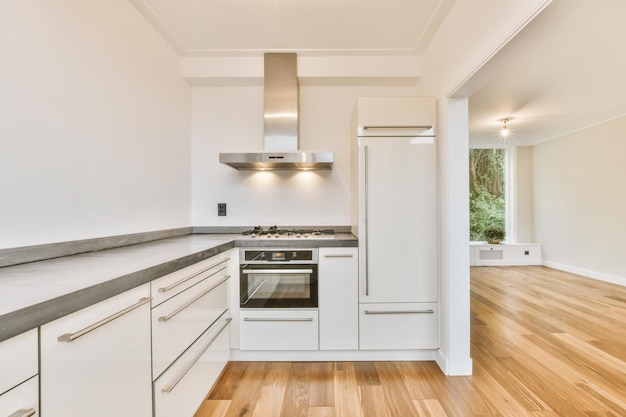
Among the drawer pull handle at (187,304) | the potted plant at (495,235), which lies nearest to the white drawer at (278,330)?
the drawer pull handle at (187,304)

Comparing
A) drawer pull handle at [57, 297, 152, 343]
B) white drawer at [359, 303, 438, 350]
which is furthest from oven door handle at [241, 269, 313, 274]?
drawer pull handle at [57, 297, 152, 343]

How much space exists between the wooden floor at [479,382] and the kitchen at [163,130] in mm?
262

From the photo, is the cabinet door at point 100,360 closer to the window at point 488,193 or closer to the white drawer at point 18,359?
the white drawer at point 18,359

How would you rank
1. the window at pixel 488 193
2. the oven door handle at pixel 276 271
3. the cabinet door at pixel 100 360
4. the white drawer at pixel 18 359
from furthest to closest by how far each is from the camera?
the window at pixel 488 193, the oven door handle at pixel 276 271, the cabinet door at pixel 100 360, the white drawer at pixel 18 359

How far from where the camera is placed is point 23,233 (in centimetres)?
117

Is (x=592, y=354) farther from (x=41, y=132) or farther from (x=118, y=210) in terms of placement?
(x=41, y=132)

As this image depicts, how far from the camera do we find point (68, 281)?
84cm

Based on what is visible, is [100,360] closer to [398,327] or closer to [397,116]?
[398,327]

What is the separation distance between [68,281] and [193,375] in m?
0.89

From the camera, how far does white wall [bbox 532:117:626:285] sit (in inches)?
158

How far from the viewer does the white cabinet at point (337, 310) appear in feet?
6.61

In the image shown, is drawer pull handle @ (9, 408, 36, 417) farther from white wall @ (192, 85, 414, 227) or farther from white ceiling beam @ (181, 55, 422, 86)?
white ceiling beam @ (181, 55, 422, 86)

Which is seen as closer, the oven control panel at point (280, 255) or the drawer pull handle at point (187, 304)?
the drawer pull handle at point (187, 304)

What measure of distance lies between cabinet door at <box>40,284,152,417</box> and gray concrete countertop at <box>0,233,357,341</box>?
1.6 inches
